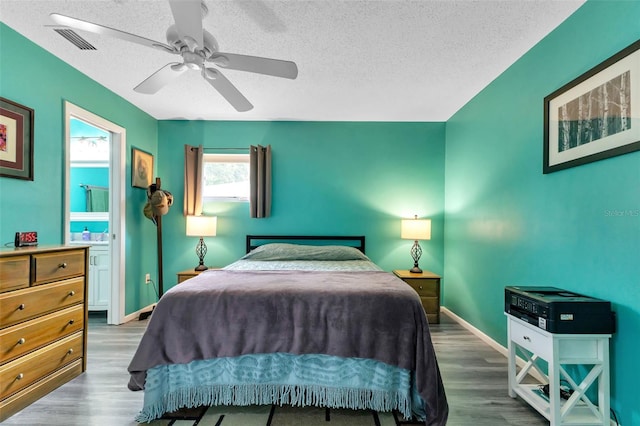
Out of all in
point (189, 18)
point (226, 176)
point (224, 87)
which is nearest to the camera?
point (189, 18)

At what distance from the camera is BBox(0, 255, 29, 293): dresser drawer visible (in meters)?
1.75

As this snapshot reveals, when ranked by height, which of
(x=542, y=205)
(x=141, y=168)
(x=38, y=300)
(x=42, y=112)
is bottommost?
(x=38, y=300)

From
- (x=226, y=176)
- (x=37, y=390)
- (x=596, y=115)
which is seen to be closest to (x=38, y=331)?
(x=37, y=390)

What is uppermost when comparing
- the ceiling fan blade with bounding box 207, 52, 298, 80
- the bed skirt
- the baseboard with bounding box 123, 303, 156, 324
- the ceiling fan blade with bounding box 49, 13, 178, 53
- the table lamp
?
the ceiling fan blade with bounding box 49, 13, 178, 53

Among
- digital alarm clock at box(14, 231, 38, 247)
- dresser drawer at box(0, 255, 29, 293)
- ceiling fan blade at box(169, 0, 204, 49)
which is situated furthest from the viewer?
digital alarm clock at box(14, 231, 38, 247)

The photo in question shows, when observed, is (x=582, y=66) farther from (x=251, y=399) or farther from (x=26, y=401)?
(x=26, y=401)

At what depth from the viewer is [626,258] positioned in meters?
1.61

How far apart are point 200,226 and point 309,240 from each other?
1402mm

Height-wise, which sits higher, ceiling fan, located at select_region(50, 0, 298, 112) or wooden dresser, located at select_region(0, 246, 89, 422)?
ceiling fan, located at select_region(50, 0, 298, 112)

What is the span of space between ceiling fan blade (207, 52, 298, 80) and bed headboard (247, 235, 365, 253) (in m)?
2.46

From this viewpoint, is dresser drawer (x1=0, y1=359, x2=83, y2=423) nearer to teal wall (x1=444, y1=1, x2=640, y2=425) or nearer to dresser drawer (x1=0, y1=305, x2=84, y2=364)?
dresser drawer (x1=0, y1=305, x2=84, y2=364)

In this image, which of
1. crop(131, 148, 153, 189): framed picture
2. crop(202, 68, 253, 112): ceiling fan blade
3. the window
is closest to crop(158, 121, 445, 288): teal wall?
the window

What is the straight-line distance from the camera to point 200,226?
3.77 metres

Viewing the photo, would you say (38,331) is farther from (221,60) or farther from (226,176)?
(226,176)
